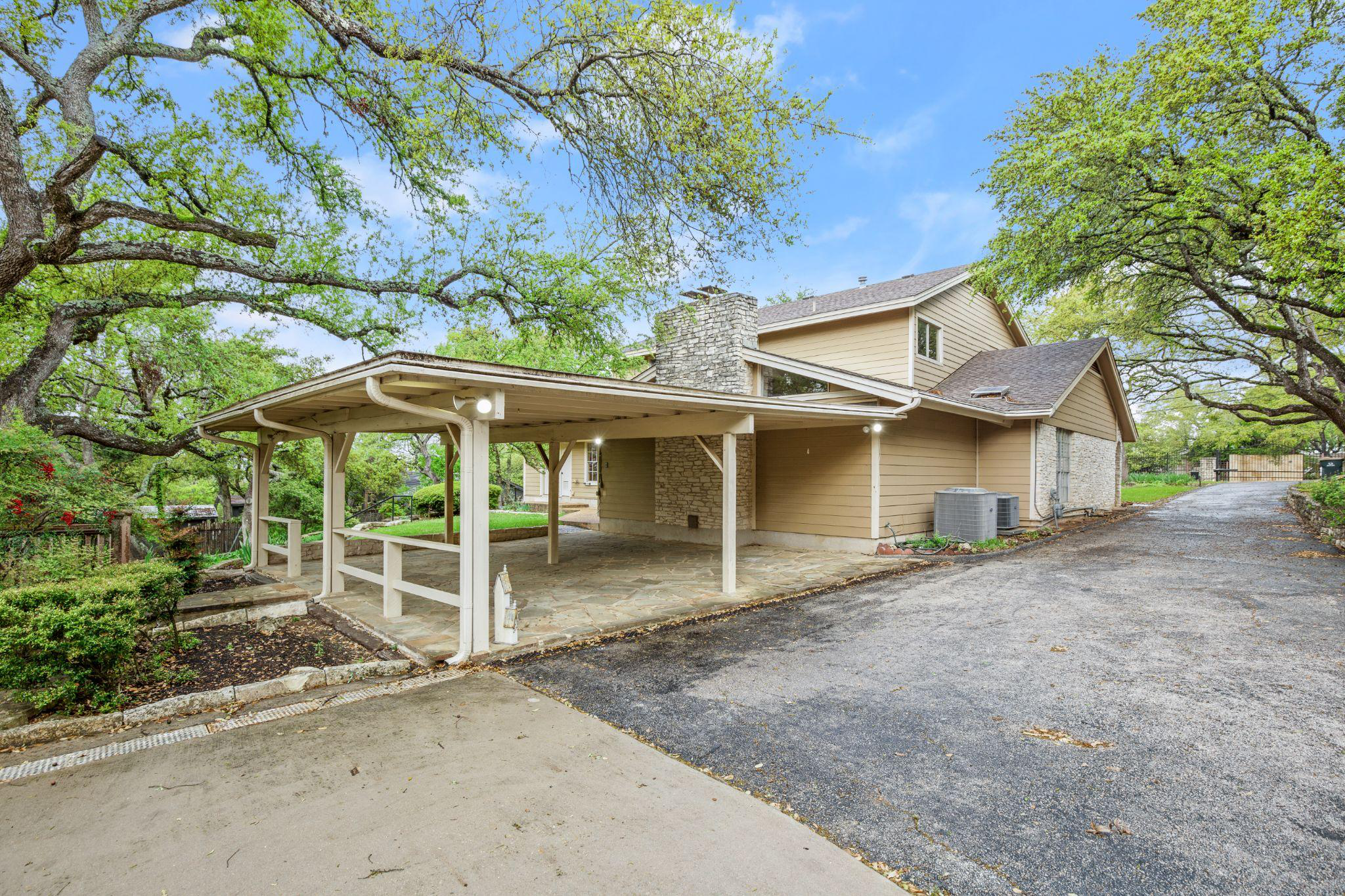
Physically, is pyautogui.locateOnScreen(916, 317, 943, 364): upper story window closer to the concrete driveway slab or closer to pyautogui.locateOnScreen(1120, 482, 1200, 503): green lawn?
the concrete driveway slab

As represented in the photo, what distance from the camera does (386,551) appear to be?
584 cm

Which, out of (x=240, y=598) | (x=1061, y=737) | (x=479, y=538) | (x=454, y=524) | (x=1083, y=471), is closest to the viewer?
(x=1061, y=737)

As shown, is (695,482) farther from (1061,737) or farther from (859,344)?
(1061,737)

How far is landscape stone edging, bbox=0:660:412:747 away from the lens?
337cm

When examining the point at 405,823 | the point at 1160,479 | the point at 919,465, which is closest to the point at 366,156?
the point at 405,823

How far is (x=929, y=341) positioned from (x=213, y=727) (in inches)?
505

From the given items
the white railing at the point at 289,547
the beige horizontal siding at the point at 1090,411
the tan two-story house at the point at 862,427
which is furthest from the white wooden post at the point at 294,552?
the beige horizontal siding at the point at 1090,411

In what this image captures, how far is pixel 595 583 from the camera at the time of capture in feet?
25.6

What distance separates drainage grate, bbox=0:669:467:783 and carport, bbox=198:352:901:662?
0.48 metres

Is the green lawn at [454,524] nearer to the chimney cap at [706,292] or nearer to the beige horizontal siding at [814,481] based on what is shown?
the beige horizontal siding at [814,481]

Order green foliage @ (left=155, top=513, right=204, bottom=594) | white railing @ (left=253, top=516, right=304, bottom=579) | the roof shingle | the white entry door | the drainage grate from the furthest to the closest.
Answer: the white entry door → the roof shingle → white railing @ (left=253, top=516, right=304, bottom=579) → green foliage @ (left=155, top=513, right=204, bottom=594) → the drainage grate

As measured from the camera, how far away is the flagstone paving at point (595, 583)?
18.6ft

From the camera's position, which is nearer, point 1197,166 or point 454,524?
point 1197,166

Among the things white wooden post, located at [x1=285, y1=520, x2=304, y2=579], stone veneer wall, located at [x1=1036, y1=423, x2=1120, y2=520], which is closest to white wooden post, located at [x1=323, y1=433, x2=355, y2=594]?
white wooden post, located at [x1=285, y1=520, x2=304, y2=579]
